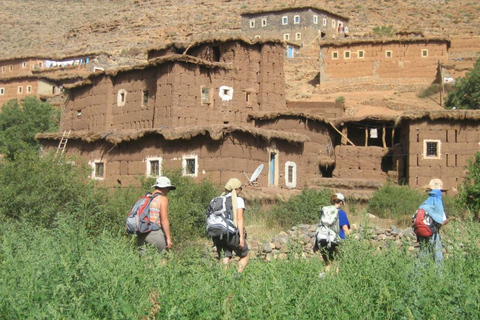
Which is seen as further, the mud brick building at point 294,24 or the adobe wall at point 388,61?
the mud brick building at point 294,24

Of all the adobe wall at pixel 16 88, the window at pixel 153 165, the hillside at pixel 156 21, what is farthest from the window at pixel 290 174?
the hillside at pixel 156 21

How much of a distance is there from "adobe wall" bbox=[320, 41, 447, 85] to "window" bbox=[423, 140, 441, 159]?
67.9 ft

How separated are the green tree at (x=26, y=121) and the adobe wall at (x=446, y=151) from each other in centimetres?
2312

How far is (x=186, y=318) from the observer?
6559 millimetres

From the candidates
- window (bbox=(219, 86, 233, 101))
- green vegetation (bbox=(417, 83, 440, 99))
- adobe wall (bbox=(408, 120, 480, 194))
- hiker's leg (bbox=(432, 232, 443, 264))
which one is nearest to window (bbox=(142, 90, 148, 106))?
window (bbox=(219, 86, 233, 101))

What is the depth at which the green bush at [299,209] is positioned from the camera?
20000mm

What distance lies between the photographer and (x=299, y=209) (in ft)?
67.4

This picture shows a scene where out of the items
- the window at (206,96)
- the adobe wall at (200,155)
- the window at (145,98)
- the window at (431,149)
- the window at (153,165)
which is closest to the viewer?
the adobe wall at (200,155)

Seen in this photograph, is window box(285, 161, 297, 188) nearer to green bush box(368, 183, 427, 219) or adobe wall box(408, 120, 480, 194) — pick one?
green bush box(368, 183, 427, 219)

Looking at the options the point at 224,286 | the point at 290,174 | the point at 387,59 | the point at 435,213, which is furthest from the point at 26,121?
the point at 224,286

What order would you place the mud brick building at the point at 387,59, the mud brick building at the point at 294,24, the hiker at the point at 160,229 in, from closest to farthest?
the hiker at the point at 160,229 → the mud brick building at the point at 387,59 → the mud brick building at the point at 294,24

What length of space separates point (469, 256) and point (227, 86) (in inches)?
818

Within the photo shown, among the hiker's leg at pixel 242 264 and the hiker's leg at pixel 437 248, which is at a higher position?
the hiker's leg at pixel 437 248

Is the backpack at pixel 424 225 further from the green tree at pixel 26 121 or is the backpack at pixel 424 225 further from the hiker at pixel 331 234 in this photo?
the green tree at pixel 26 121
